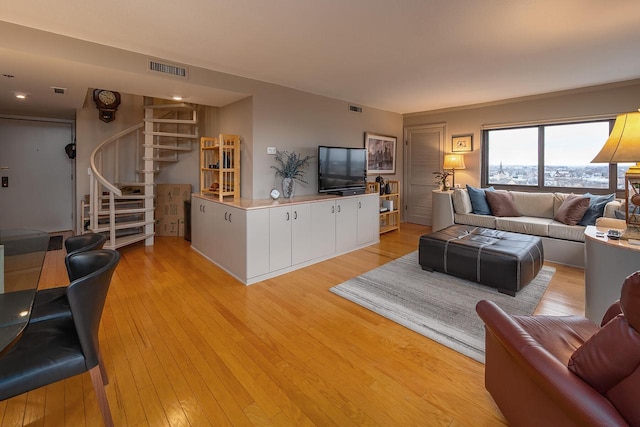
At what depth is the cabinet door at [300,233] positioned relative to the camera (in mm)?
3777

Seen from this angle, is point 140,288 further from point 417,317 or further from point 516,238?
point 516,238

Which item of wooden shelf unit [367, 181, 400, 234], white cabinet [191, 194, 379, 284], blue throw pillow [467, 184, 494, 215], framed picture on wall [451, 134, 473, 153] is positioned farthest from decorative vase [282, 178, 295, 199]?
framed picture on wall [451, 134, 473, 153]

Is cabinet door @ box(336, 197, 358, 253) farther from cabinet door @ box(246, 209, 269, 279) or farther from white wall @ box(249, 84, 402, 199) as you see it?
cabinet door @ box(246, 209, 269, 279)

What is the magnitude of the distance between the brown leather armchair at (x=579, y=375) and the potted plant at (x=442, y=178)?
4.69 metres

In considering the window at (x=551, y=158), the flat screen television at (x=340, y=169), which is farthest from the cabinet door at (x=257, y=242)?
the window at (x=551, y=158)

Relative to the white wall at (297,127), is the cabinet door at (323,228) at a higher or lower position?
lower

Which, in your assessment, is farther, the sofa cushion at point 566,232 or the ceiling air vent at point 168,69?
the sofa cushion at point 566,232

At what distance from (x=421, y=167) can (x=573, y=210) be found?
2938 millimetres

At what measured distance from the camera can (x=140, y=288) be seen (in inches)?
127

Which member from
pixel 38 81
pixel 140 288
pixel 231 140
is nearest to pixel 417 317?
pixel 140 288

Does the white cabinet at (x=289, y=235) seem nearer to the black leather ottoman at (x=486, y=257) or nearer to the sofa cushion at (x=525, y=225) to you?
the black leather ottoman at (x=486, y=257)

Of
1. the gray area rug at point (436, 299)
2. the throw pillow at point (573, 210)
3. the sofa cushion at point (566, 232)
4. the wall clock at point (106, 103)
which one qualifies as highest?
the wall clock at point (106, 103)

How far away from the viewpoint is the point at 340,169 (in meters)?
4.86

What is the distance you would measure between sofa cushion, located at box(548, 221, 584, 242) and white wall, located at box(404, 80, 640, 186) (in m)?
1.87
